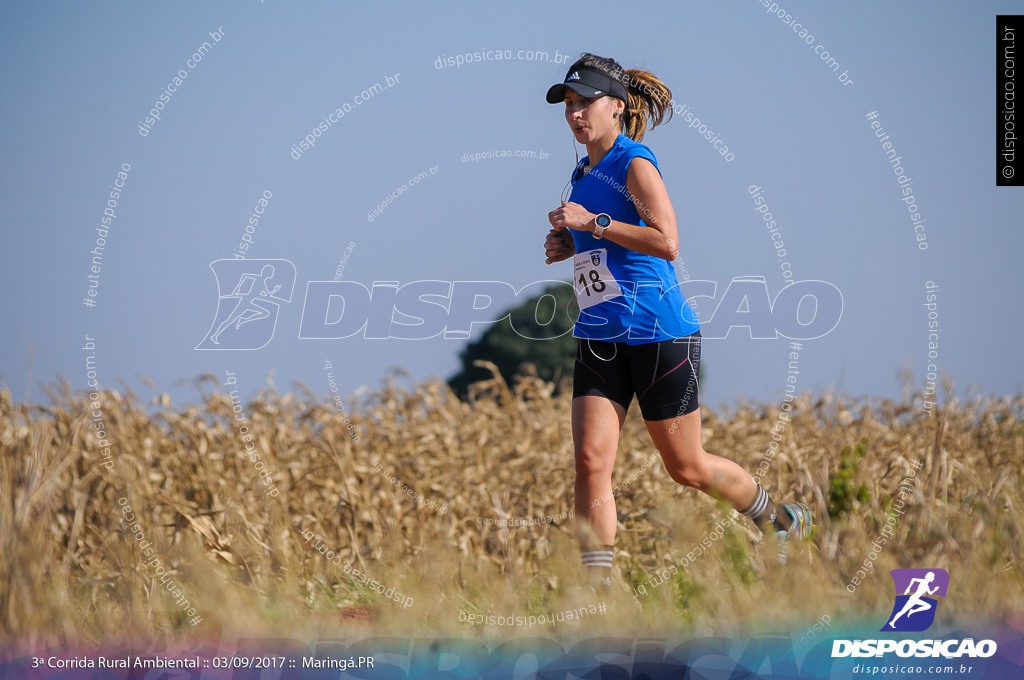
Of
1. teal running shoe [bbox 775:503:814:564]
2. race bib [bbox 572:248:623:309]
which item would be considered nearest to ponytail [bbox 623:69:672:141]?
race bib [bbox 572:248:623:309]

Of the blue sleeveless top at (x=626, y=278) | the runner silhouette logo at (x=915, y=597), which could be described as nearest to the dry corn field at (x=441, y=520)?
the runner silhouette logo at (x=915, y=597)

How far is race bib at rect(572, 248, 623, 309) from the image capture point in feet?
11.8

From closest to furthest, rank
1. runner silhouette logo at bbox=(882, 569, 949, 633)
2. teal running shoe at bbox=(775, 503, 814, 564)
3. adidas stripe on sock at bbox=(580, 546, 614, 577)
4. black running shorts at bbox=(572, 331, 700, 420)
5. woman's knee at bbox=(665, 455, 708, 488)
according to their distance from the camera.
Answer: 1. runner silhouette logo at bbox=(882, 569, 949, 633)
2. adidas stripe on sock at bbox=(580, 546, 614, 577)
3. black running shorts at bbox=(572, 331, 700, 420)
4. woman's knee at bbox=(665, 455, 708, 488)
5. teal running shoe at bbox=(775, 503, 814, 564)

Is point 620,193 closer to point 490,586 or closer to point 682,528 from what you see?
point 682,528

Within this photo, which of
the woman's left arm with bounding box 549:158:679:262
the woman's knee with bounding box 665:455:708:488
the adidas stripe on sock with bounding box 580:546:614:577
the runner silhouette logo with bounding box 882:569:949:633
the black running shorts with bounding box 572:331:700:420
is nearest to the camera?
the runner silhouette logo with bounding box 882:569:949:633

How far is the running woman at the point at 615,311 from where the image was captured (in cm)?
350

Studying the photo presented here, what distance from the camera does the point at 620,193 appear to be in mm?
3564

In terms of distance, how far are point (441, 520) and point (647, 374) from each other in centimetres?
229

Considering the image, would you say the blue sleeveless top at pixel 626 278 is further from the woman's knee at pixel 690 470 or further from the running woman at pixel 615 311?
the woman's knee at pixel 690 470

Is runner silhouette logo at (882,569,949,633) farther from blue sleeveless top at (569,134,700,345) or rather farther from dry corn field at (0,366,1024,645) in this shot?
blue sleeveless top at (569,134,700,345)

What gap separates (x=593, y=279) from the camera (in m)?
3.63

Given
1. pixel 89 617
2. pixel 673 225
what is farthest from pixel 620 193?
pixel 89 617

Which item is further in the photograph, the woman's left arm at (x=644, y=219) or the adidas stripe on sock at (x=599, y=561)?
the adidas stripe on sock at (x=599, y=561)

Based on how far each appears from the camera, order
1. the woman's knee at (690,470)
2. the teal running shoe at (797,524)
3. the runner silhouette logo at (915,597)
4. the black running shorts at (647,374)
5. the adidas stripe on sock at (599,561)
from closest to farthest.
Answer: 1. the runner silhouette logo at (915,597)
2. the adidas stripe on sock at (599,561)
3. the black running shorts at (647,374)
4. the woman's knee at (690,470)
5. the teal running shoe at (797,524)
